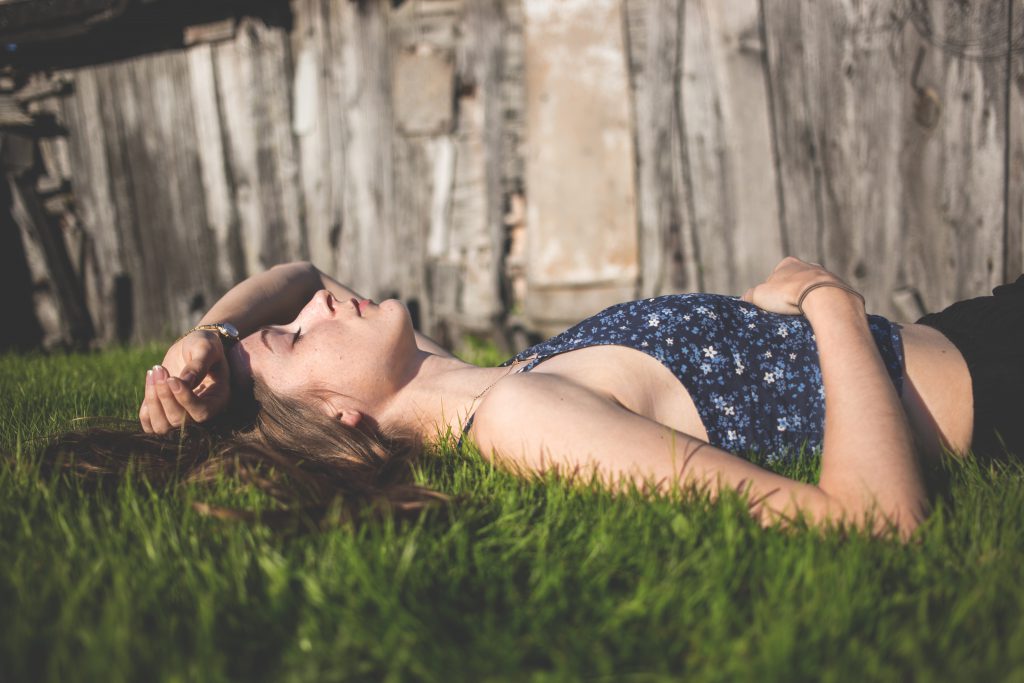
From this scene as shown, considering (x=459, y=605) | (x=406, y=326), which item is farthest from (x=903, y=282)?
(x=459, y=605)

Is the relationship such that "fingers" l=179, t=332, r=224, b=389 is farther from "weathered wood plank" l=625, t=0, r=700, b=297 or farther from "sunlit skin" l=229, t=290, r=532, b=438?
"weathered wood plank" l=625, t=0, r=700, b=297

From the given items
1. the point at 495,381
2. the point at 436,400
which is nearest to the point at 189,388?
the point at 436,400

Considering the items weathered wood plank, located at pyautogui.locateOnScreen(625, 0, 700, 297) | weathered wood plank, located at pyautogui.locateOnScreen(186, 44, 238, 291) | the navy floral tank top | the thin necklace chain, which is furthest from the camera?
weathered wood plank, located at pyautogui.locateOnScreen(186, 44, 238, 291)

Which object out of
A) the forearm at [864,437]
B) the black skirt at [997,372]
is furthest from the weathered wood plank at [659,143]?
the forearm at [864,437]

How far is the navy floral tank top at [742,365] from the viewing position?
2059 millimetres

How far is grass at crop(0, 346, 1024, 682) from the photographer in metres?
1.15

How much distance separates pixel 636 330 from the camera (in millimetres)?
2125

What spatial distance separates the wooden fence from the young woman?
2346 mm

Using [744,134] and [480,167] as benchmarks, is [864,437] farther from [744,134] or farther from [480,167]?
[480,167]

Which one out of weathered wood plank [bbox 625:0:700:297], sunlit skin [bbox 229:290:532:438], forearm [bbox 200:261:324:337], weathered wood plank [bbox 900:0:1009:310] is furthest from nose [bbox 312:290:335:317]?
weathered wood plank [bbox 900:0:1009:310]

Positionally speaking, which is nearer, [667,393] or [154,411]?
[667,393]

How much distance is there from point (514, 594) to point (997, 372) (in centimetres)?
171

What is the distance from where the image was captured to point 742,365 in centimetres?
211

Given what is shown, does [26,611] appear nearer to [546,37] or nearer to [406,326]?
[406,326]
